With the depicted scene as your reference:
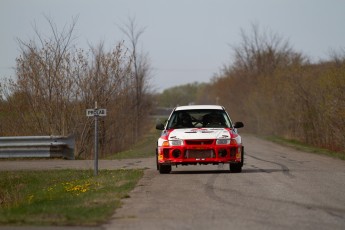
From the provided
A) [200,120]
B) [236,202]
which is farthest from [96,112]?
[236,202]

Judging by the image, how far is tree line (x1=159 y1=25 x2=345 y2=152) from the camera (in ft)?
106

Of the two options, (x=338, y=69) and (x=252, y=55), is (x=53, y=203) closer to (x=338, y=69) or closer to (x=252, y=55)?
(x=338, y=69)

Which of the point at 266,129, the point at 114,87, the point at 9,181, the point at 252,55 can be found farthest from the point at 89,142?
the point at 252,55

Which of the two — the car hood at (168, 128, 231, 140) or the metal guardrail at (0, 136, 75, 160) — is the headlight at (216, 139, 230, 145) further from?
the metal guardrail at (0, 136, 75, 160)

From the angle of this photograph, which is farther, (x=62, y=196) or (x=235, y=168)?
(x=235, y=168)

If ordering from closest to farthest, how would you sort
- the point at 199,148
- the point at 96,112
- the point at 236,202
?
the point at 236,202 < the point at 199,148 < the point at 96,112

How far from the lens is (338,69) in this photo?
105 ft

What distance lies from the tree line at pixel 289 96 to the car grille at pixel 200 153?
1390 centimetres

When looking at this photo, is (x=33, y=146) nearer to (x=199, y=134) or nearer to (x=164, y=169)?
(x=164, y=169)

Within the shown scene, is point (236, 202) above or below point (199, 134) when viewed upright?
below

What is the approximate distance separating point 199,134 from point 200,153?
0.50m

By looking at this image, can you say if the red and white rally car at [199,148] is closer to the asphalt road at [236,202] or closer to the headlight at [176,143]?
the headlight at [176,143]

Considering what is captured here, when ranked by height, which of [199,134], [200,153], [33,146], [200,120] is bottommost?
[200,153]

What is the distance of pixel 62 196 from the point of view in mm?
13789
